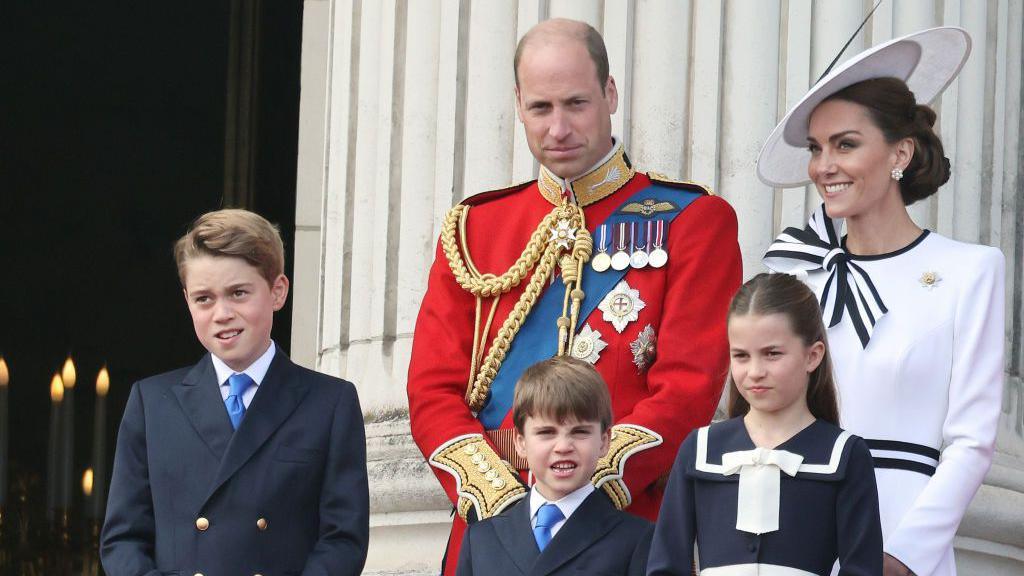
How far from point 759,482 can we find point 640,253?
0.86 metres

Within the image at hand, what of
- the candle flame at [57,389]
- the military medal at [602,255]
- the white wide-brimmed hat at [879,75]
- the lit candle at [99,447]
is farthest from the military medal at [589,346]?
the candle flame at [57,389]

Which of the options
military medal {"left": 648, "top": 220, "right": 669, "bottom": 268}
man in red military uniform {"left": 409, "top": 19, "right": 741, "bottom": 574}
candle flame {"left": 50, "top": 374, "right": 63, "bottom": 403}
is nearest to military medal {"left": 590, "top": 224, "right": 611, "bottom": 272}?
man in red military uniform {"left": 409, "top": 19, "right": 741, "bottom": 574}

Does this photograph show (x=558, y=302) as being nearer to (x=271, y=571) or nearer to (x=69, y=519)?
(x=271, y=571)

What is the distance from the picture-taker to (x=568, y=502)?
13.5 feet

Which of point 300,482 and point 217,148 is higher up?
point 217,148

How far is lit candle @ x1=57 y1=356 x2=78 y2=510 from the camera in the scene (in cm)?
859

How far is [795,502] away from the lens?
12.4 feet

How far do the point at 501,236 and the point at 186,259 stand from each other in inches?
31.5

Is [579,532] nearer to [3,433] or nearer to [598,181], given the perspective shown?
[598,181]

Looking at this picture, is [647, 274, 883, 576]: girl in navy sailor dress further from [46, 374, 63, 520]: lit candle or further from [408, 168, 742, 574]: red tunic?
[46, 374, 63, 520]: lit candle

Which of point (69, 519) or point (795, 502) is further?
point (69, 519)

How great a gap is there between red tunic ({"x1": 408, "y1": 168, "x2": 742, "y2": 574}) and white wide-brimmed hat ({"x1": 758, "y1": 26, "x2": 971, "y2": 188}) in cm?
21

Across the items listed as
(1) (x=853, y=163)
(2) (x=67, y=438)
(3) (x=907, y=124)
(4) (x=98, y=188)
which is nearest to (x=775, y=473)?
(1) (x=853, y=163)

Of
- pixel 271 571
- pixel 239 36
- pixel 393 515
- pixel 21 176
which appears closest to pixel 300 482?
pixel 271 571
